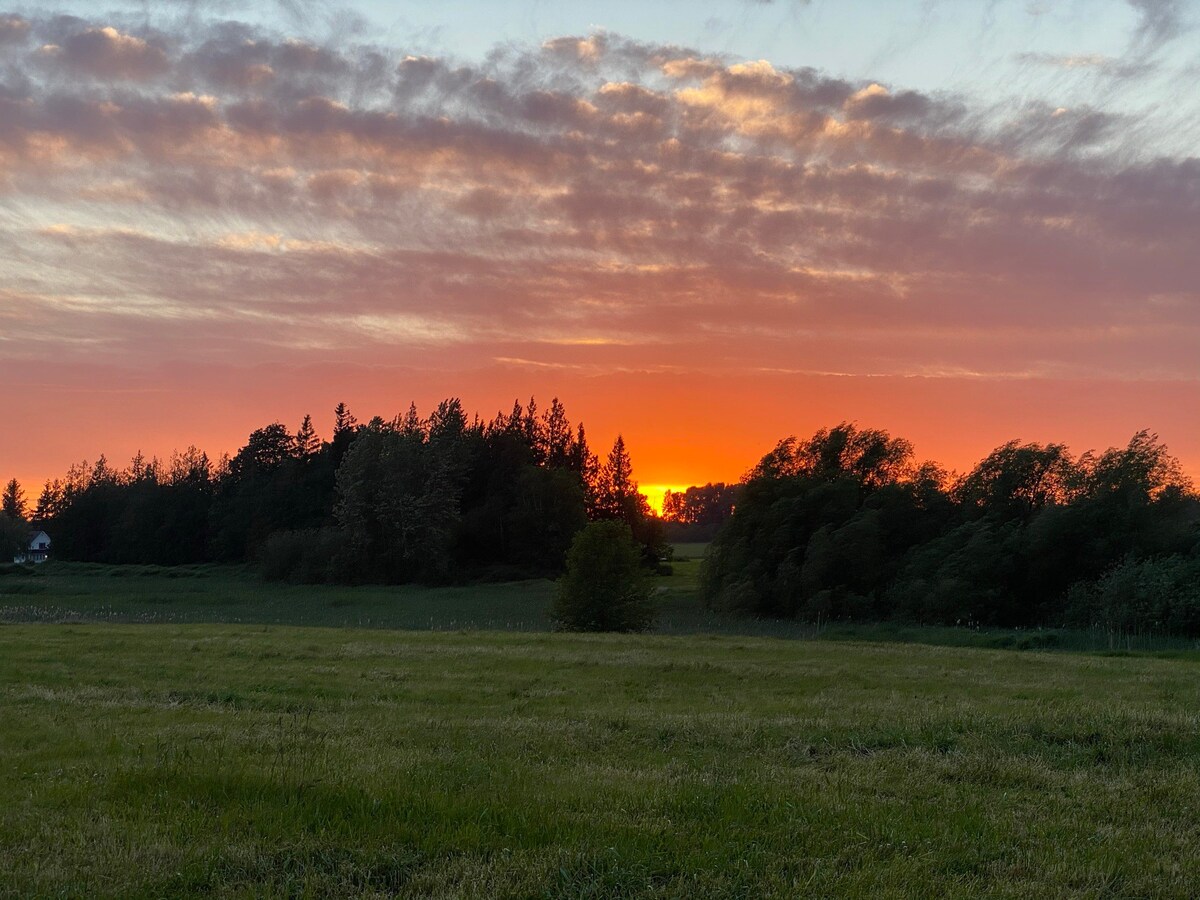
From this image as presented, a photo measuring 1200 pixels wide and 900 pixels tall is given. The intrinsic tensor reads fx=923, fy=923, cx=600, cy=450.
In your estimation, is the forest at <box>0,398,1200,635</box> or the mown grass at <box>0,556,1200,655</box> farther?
the forest at <box>0,398,1200,635</box>

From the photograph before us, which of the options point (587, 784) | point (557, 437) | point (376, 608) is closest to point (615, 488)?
point (557, 437)

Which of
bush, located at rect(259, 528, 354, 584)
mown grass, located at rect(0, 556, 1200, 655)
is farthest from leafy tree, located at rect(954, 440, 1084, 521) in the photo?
bush, located at rect(259, 528, 354, 584)

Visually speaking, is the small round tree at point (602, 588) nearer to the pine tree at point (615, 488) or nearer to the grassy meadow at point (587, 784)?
the grassy meadow at point (587, 784)

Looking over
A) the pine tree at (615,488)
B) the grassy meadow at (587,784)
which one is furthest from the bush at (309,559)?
the grassy meadow at (587,784)

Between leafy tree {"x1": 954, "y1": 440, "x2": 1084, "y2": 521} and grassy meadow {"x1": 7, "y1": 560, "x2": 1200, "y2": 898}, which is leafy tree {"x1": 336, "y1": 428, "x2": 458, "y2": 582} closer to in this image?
leafy tree {"x1": 954, "y1": 440, "x2": 1084, "y2": 521}

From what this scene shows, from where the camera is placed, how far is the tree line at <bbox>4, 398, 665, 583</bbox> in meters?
105

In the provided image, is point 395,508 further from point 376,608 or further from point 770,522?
point 770,522

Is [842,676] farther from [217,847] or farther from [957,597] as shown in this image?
[957,597]

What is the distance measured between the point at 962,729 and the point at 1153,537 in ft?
181

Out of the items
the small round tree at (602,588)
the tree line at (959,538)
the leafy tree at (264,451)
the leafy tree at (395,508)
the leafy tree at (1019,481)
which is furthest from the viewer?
the leafy tree at (264,451)

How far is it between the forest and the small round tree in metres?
25.1

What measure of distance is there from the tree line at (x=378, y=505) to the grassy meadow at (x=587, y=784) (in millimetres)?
63408

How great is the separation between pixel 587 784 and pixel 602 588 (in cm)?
3777

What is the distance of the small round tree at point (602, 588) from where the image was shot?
47094 millimetres
